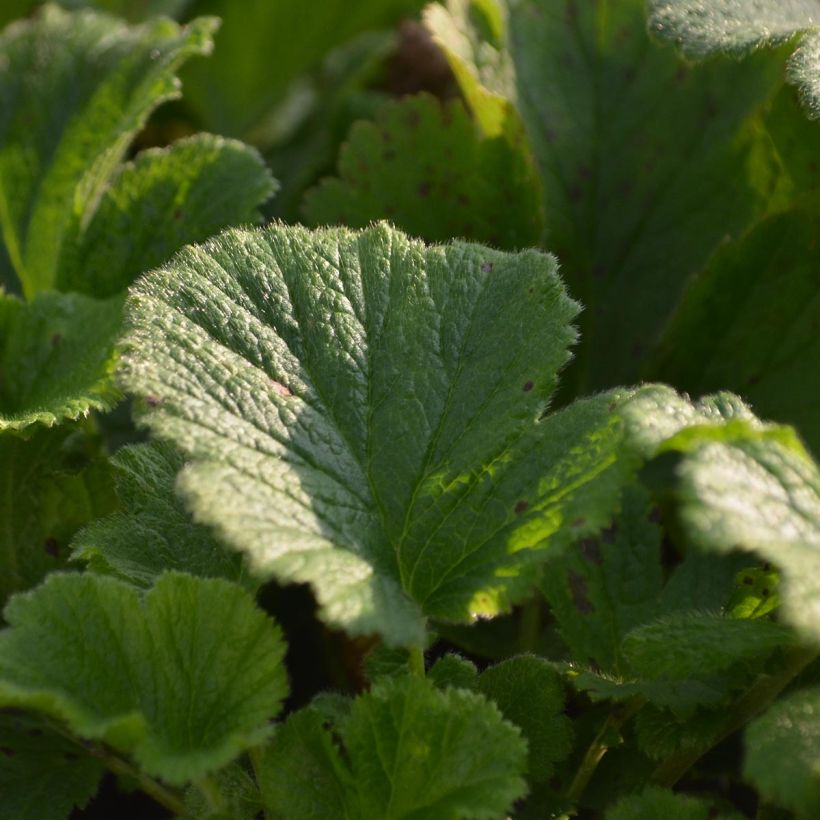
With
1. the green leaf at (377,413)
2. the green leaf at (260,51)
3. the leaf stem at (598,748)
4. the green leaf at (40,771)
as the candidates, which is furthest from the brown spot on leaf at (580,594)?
the green leaf at (260,51)

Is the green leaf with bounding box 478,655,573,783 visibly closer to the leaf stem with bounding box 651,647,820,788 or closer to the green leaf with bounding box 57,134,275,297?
the leaf stem with bounding box 651,647,820,788

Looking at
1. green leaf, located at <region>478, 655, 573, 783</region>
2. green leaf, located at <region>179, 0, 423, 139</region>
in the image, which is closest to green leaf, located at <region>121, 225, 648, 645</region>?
green leaf, located at <region>478, 655, 573, 783</region>

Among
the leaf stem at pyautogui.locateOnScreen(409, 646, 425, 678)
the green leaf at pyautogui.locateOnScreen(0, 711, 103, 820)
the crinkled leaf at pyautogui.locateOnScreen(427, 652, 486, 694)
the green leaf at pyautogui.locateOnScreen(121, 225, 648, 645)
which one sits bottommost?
the green leaf at pyautogui.locateOnScreen(0, 711, 103, 820)

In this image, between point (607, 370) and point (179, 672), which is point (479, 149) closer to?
point (607, 370)

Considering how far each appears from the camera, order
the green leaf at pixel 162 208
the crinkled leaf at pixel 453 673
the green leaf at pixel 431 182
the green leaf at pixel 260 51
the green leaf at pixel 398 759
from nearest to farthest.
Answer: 1. the green leaf at pixel 398 759
2. the crinkled leaf at pixel 453 673
3. the green leaf at pixel 162 208
4. the green leaf at pixel 431 182
5. the green leaf at pixel 260 51

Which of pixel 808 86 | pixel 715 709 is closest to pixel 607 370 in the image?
pixel 808 86

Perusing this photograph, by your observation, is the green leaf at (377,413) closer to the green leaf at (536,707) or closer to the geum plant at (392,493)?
the geum plant at (392,493)

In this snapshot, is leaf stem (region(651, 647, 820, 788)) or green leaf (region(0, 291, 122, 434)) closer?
leaf stem (region(651, 647, 820, 788))
